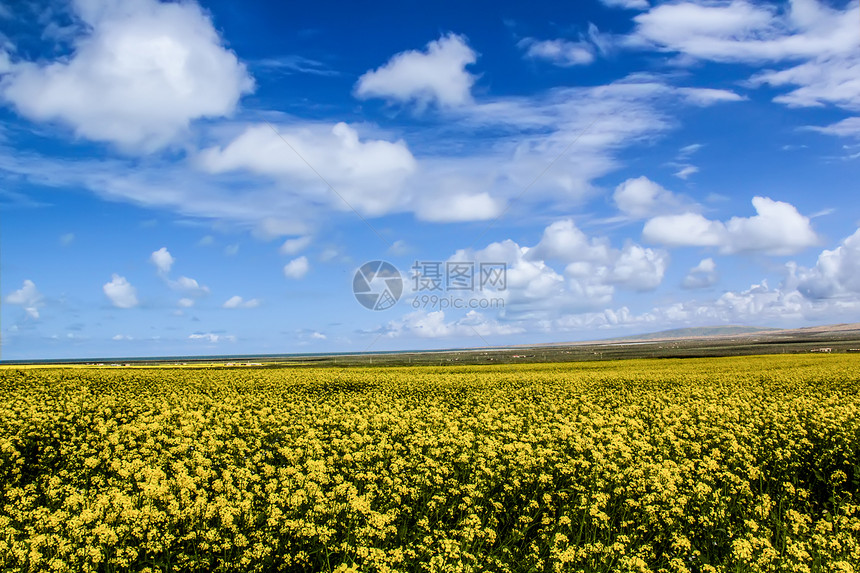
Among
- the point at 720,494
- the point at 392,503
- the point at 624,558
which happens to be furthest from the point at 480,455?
the point at 720,494

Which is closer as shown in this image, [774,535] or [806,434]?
[774,535]

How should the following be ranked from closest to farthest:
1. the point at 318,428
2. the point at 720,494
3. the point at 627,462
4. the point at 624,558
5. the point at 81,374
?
the point at 624,558, the point at 720,494, the point at 627,462, the point at 318,428, the point at 81,374

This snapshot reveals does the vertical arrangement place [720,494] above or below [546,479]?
below

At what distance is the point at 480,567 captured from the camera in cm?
686

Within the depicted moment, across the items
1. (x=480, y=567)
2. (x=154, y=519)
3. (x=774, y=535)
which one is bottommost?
(x=774, y=535)

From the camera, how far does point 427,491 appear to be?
9.21 metres

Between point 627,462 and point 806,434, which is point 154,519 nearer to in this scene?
point 627,462

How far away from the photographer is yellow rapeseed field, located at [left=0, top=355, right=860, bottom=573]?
6918 mm

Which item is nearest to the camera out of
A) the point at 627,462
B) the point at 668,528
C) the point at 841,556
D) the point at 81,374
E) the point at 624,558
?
the point at 624,558

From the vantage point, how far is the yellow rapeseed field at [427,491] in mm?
6918

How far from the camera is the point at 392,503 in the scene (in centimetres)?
873

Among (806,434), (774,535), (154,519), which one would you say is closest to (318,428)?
(154,519)

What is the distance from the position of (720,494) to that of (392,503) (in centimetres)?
634

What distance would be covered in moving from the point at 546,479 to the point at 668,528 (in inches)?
81.2
